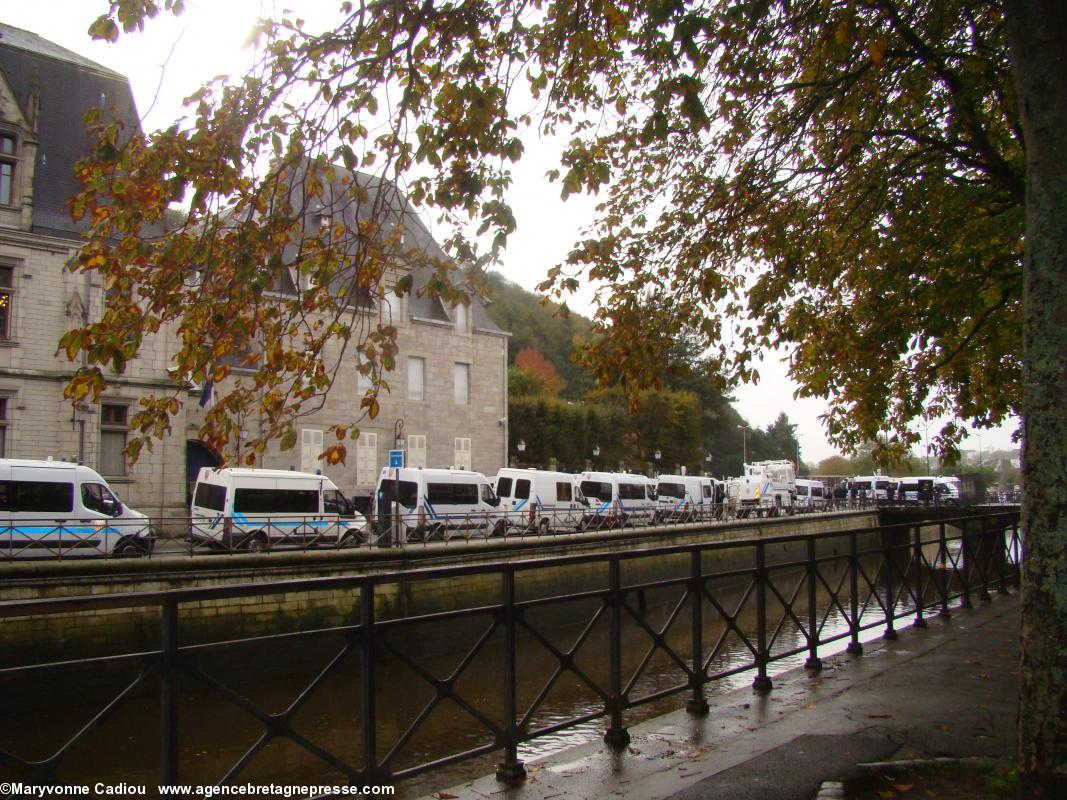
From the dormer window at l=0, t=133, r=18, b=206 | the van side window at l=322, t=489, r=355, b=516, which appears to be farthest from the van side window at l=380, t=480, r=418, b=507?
the dormer window at l=0, t=133, r=18, b=206

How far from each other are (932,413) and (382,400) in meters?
23.8

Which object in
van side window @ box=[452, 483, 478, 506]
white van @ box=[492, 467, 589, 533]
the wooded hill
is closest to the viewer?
van side window @ box=[452, 483, 478, 506]

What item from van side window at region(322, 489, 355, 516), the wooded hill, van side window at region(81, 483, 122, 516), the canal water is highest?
the wooded hill

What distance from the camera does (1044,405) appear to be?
14.4 ft

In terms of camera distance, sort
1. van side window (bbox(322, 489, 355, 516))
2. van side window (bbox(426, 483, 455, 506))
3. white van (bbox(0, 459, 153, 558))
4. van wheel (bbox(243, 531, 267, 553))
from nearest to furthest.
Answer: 1. white van (bbox(0, 459, 153, 558))
2. van wheel (bbox(243, 531, 267, 553))
3. van side window (bbox(322, 489, 355, 516))
4. van side window (bbox(426, 483, 455, 506))

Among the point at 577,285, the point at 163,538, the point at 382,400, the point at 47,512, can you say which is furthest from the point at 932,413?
the point at 382,400

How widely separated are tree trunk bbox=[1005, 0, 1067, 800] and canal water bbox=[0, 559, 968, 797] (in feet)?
7.63

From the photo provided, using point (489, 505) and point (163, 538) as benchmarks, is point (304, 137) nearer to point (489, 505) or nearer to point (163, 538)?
point (163, 538)

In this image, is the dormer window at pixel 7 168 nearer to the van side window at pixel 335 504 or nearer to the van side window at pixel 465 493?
the van side window at pixel 335 504

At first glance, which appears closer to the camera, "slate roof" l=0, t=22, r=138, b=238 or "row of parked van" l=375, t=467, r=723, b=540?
"row of parked van" l=375, t=467, r=723, b=540

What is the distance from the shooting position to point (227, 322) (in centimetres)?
584

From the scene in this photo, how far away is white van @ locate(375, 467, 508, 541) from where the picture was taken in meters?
25.8

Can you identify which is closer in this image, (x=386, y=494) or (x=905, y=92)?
(x=905, y=92)

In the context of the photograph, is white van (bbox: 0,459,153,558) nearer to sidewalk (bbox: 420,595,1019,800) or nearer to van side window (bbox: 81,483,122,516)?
van side window (bbox: 81,483,122,516)
